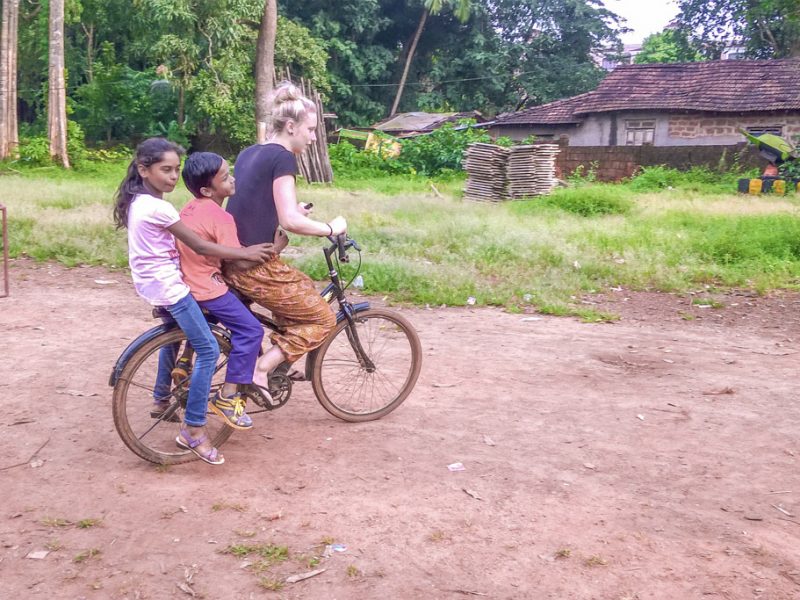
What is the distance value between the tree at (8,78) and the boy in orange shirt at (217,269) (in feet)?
67.3

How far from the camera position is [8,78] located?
21.7 meters

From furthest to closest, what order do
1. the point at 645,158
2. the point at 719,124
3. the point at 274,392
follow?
the point at 719,124 → the point at 645,158 → the point at 274,392

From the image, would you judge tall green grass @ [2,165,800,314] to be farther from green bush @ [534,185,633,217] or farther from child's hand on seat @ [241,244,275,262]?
child's hand on seat @ [241,244,275,262]

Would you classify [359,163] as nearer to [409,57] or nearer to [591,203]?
[591,203]

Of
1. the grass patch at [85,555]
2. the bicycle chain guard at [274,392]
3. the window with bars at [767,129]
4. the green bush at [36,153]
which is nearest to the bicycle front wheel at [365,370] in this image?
the bicycle chain guard at [274,392]

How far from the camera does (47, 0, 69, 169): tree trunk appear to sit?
20.5 m

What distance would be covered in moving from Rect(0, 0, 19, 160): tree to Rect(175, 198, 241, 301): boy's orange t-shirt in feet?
67.4

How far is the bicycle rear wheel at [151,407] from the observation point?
3.76 m

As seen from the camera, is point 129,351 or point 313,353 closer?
point 129,351

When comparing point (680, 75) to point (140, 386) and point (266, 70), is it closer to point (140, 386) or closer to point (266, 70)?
point (266, 70)

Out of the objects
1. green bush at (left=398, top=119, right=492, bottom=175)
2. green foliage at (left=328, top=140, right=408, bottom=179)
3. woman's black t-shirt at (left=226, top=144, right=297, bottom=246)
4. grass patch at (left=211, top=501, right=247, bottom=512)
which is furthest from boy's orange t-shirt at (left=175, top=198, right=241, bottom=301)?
green bush at (left=398, top=119, right=492, bottom=175)

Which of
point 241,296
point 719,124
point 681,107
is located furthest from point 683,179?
point 241,296

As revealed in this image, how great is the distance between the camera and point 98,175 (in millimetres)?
21047

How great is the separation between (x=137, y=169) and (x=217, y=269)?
58 centimetres
